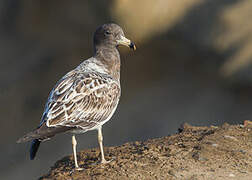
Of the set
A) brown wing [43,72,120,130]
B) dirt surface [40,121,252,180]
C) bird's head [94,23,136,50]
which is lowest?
dirt surface [40,121,252,180]

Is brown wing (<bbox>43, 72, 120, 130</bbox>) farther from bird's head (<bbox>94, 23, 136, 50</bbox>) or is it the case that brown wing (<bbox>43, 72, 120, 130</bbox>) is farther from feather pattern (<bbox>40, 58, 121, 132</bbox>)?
bird's head (<bbox>94, 23, 136, 50</bbox>)

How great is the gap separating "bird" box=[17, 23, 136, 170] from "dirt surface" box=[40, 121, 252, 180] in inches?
12.9

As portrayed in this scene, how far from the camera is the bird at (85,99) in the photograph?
5762mm

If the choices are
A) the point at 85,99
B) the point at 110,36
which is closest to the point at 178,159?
the point at 85,99

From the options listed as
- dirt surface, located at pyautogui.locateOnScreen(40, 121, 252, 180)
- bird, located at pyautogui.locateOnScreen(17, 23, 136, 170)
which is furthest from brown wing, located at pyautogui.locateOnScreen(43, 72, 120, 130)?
dirt surface, located at pyautogui.locateOnScreen(40, 121, 252, 180)

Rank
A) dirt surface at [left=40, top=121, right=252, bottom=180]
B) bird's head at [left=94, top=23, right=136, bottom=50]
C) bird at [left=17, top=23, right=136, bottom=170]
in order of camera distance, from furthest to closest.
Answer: bird's head at [left=94, top=23, right=136, bottom=50] → bird at [left=17, top=23, right=136, bottom=170] → dirt surface at [left=40, top=121, right=252, bottom=180]

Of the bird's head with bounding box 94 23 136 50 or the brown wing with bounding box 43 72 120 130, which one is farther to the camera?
the bird's head with bounding box 94 23 136 50

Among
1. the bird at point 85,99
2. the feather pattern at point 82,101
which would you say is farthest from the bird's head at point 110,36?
the feather pattern at point 82,101

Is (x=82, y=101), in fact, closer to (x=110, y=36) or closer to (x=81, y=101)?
(x=81, y=101)

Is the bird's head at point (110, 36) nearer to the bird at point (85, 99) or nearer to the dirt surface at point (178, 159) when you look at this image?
the bird at point (85, 99)

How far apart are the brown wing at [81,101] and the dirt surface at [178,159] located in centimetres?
60

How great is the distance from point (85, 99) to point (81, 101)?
0.07 metres

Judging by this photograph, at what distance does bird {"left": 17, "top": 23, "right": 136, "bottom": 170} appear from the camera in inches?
227

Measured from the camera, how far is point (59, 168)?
6434 mm
